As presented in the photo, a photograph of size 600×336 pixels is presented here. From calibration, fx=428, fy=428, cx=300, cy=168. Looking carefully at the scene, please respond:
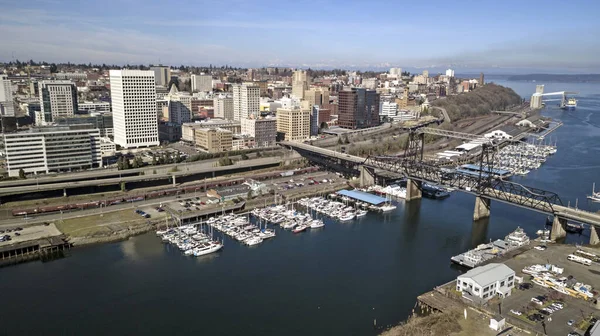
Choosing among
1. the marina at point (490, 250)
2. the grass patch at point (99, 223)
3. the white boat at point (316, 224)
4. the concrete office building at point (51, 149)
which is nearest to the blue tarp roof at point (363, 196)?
the white boat at point (316, 224)

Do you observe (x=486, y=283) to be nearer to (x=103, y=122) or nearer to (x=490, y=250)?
(x=490, y=250)

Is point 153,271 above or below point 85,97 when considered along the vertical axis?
below

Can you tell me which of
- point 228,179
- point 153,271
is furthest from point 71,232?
point 228,179

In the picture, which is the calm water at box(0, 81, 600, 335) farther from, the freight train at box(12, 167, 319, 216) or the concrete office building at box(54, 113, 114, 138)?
the concrete office building at box(54, 113, 114, 138)

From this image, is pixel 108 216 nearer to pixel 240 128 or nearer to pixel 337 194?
pixel 337 194

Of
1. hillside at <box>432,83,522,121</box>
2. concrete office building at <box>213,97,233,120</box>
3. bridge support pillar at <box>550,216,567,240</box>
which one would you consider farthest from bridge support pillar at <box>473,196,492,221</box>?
hillside at <box>432,83,522,121</box>

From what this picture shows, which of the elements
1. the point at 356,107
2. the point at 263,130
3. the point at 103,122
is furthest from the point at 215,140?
the point at 356,107

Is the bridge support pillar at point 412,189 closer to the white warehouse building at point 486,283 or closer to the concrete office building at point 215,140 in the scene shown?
the white warehouse building at point 486,283
